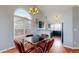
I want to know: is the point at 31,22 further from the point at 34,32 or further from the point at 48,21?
the point at 48,21

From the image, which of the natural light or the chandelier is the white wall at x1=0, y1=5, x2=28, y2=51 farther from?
the chandelier

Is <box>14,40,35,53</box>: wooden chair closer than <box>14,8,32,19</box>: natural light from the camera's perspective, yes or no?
Yes

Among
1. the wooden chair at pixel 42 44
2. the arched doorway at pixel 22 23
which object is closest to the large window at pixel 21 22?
the arched doorway at pixel 22 23

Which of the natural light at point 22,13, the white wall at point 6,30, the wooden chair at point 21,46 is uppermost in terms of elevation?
the natural light at point 22,13

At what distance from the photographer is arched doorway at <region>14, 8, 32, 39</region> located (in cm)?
198

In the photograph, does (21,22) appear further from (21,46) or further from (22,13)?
(21,46)

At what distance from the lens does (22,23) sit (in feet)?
6.62

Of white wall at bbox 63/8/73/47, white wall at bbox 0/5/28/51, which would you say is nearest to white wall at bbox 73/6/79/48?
white wall at bbox 63/8/73/47

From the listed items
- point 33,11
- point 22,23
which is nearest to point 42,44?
point 22,23

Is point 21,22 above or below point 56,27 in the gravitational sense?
above

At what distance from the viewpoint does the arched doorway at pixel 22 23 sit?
1.98m

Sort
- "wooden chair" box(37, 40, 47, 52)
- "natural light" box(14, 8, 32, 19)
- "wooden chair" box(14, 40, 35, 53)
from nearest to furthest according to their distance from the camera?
"wooden chair" box(14, 40, 35, 53) < "natural light" box(14, 8, 32, 19) < "wooden chair" box(37, 40, 47, 52)

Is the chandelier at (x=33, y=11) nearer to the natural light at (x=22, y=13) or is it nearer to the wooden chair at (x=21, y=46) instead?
the natural light at (x=22, y=13)
